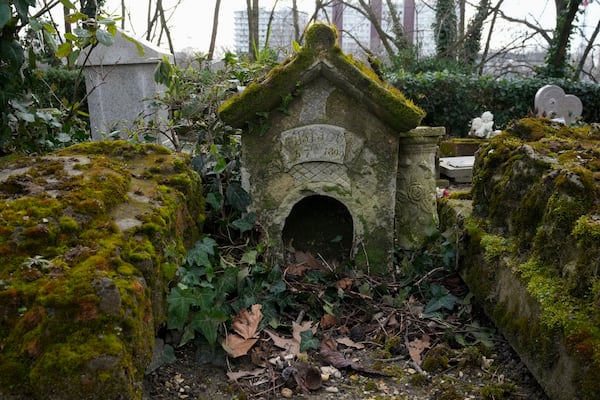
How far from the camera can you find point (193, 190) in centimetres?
351

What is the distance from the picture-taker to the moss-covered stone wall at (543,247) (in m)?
2.26

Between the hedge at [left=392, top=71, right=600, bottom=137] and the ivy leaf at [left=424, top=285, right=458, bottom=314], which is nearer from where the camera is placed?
the ivy leaf at [left=424, top=285, right=458, bottom=314]

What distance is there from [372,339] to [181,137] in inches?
101

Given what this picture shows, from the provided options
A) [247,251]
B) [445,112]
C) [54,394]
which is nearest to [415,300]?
[247,251]

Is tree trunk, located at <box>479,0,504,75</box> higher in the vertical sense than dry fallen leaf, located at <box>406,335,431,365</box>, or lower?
higher

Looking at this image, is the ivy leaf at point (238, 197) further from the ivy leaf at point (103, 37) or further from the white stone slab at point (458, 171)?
the white stone slab at point (458, 171)

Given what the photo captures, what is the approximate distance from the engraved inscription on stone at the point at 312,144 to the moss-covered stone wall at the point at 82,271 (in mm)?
927

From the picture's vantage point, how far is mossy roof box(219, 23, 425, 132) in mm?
3701

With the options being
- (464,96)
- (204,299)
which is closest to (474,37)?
(464,96)

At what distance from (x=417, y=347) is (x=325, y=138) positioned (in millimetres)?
1520

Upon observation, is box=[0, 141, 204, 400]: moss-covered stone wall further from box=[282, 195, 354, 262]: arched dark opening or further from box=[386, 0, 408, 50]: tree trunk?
box=[386, 0, 408, 50]: tree trunk

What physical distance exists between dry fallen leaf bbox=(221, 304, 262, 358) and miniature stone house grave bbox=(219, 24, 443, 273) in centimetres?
87

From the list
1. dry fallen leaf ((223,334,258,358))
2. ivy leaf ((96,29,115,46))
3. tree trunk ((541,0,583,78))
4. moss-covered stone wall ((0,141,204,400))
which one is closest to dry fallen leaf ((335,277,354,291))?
dry fallen leaf ((223,334,258,358))

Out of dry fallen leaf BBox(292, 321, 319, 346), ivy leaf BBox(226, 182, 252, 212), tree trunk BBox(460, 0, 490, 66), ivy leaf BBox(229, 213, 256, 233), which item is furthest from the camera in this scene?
tree trunk BBox(460, 0, 490, 66)
